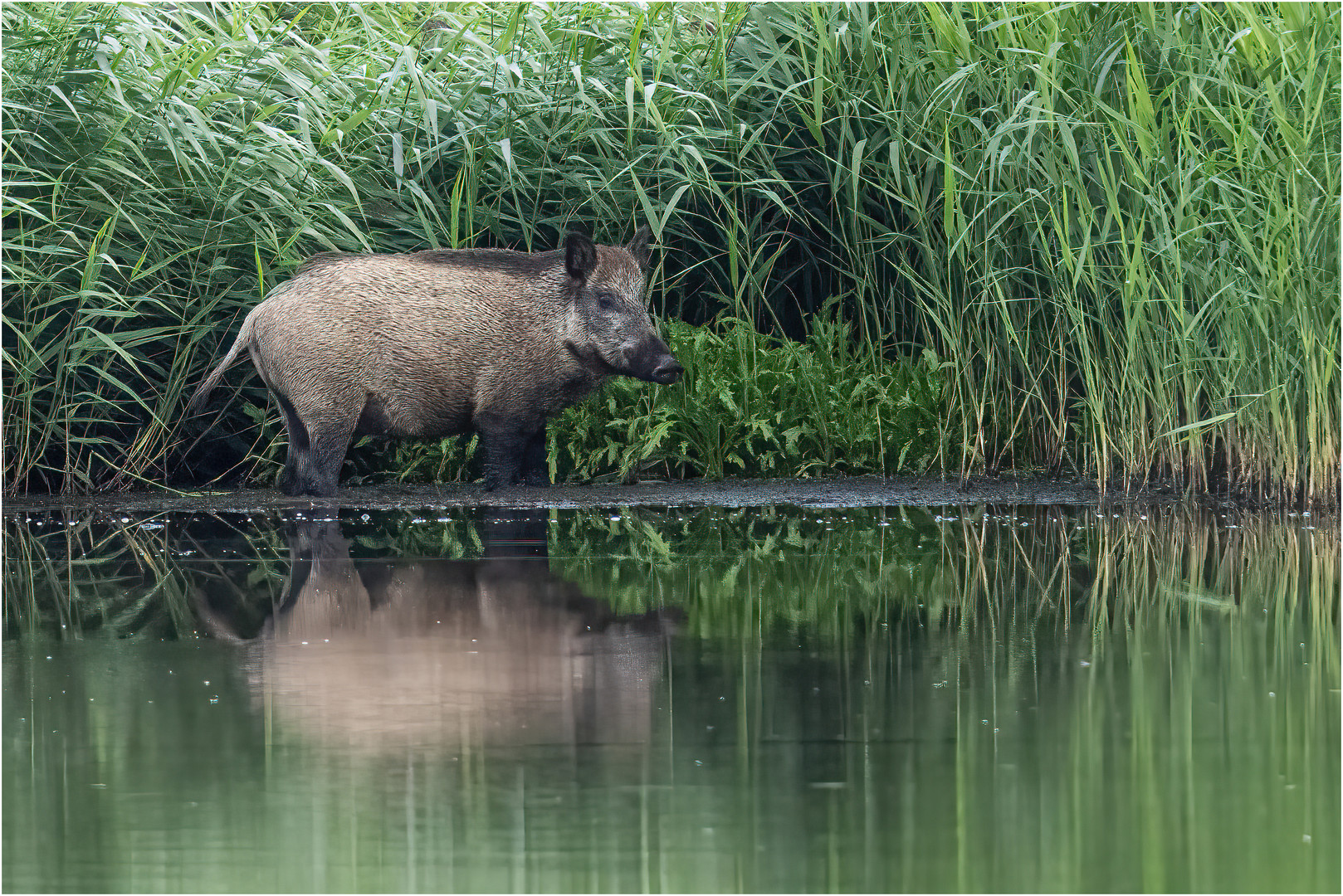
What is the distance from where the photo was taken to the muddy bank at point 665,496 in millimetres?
7082

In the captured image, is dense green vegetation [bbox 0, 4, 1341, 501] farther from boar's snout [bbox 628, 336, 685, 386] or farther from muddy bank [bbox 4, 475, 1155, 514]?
boar's snout [bbox 628, 336, 685, 386]

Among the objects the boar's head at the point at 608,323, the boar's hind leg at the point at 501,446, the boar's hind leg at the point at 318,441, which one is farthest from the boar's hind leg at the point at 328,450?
the boar's head at the point at 608,323

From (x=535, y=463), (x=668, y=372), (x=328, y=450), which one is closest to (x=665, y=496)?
(x=668, y=372)

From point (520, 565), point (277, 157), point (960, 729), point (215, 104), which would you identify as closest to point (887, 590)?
point (520, 565)

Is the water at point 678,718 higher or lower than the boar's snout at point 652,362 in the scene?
lower

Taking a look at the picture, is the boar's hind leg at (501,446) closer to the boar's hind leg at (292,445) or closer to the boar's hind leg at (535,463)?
the boar's hind leg at (535,463)

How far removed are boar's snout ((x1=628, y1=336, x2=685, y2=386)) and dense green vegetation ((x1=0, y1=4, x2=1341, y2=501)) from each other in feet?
1.07

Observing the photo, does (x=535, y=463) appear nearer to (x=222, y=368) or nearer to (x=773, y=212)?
(x=222, y=368)

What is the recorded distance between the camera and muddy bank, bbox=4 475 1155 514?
7.08m

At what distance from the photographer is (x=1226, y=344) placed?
21.4 feet

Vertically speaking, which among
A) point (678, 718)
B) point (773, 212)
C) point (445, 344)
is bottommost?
point (678, 718)

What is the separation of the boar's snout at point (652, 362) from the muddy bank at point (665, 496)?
1.77 feet

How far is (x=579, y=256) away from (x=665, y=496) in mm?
1172

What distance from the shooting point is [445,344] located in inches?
289
